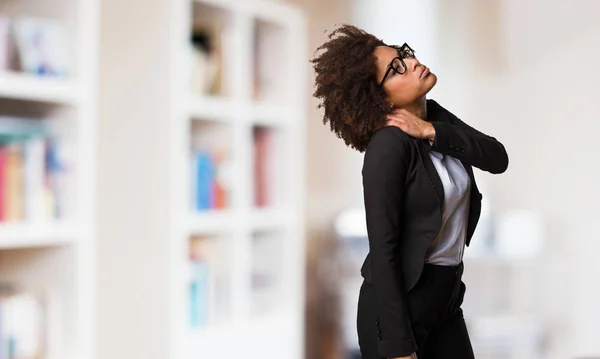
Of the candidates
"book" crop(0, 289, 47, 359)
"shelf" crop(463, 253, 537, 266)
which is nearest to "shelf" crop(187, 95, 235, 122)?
"book" crop(0, 289, 47, 359)

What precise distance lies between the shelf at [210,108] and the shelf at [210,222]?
35 cm

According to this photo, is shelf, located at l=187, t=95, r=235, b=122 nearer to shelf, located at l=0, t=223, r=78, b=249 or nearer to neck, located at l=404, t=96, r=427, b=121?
shelf, located at l=0, t=223, r=78, b=249

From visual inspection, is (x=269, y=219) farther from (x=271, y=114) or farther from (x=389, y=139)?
(x=389, y=139)

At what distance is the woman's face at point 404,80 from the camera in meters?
0.51

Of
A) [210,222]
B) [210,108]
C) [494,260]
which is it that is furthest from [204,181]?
[494,260]

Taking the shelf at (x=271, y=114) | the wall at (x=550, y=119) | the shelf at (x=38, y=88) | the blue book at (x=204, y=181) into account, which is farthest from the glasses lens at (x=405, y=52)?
the wall at (x=550, y=119)

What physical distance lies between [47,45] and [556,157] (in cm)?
324

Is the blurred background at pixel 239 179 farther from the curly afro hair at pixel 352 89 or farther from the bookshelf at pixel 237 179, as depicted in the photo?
the curly afro hair at pixel 352 89

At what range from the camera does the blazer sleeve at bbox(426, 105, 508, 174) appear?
21.2 inches

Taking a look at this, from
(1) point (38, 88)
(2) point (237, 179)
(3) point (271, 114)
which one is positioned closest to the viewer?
(1) point (38, 88)

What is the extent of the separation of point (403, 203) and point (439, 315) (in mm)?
84

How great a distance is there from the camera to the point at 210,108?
283 cm

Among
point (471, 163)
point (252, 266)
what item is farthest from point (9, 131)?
point (471, 163)

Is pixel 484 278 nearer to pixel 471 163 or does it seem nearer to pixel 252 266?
pixel 252 266
